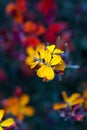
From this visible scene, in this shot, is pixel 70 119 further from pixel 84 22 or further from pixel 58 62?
→ pixel 84 22

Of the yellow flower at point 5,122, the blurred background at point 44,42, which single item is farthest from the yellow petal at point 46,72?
the blurred background at point 44,42

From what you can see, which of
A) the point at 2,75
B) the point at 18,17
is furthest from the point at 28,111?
the point at 18,17

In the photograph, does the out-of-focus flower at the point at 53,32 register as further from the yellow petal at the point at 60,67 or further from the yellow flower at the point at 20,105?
the yellow petal at the point at 60,67

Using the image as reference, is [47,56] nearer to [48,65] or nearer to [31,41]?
[48,65]

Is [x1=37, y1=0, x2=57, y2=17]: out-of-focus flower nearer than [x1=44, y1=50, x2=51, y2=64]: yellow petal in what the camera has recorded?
No

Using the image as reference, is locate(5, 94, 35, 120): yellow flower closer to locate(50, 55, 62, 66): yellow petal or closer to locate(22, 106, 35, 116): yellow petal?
locate(22, 106, 35, 116): yellow petal

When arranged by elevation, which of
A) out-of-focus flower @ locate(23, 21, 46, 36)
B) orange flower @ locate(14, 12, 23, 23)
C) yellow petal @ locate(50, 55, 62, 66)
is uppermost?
orange flower @ locate(14, 12, 23, 23)

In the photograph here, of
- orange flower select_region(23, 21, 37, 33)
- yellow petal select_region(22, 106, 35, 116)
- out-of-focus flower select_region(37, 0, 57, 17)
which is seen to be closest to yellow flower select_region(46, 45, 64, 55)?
orange flower select_region(23, 21, 37, 33)

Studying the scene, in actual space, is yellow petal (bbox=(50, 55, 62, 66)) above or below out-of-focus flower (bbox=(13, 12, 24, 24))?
below
